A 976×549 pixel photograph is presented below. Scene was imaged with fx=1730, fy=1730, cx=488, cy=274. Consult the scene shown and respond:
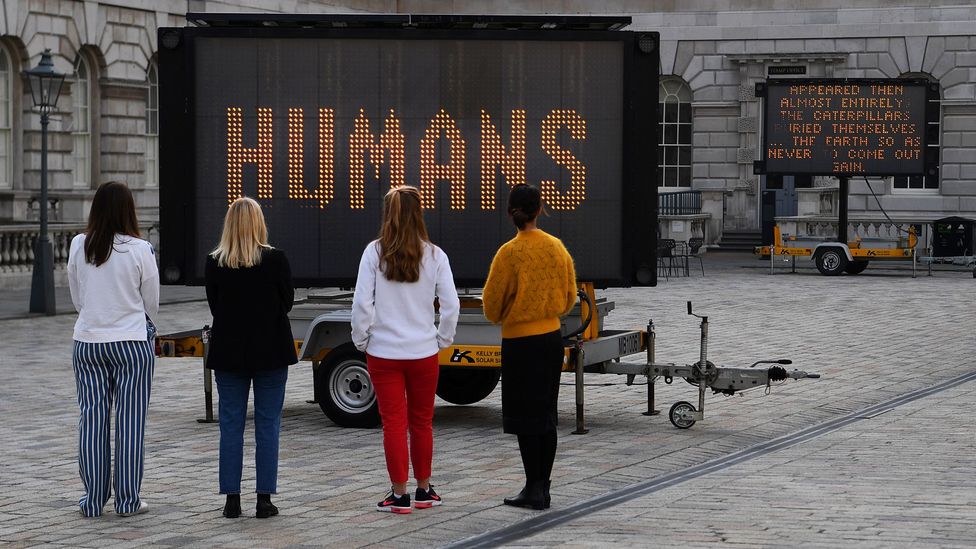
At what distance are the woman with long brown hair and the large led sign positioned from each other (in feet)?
10.5

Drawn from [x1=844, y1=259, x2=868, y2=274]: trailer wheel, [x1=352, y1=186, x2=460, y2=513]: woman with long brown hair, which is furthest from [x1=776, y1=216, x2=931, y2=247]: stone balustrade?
[x1=352, y1=186, x2=460, y2=513]: woman with long brown hair

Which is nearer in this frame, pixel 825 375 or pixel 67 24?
pixel 825 375

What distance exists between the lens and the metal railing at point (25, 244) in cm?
2894

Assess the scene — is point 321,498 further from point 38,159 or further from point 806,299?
point 38,159

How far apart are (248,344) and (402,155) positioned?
367 cm

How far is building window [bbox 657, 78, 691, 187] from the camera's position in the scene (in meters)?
45.3

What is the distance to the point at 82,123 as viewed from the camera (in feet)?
115

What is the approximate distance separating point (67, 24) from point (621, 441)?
80.8ft

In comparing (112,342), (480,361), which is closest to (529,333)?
(112,342)

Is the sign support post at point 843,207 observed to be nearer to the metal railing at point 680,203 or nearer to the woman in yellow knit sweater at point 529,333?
the metal railing at point 680,203

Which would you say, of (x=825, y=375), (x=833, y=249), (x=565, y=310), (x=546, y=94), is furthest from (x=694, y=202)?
(x=565, y=310)

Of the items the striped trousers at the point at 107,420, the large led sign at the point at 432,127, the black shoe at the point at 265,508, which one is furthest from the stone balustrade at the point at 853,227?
the striped trousers at the point at 107,420

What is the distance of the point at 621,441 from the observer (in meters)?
11.8

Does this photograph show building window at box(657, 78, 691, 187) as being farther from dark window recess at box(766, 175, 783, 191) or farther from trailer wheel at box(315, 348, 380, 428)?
trailer wheel at box(315, 348, 380, 428)
